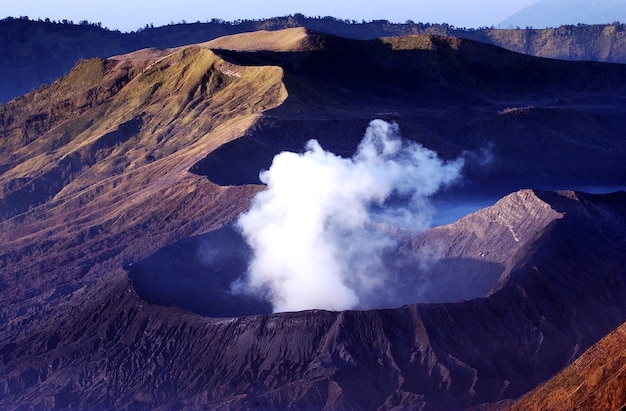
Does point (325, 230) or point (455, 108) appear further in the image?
point (455, 108)

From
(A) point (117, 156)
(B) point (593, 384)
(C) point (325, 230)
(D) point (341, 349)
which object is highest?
(B) point (593, 384)

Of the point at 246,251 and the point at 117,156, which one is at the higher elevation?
the point at 246,251

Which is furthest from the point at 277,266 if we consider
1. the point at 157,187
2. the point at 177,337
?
the point at 157,187

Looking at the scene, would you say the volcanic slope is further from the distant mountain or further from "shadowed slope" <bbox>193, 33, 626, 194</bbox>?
the distant mountain

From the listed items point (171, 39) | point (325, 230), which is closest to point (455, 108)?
point (325, 230)

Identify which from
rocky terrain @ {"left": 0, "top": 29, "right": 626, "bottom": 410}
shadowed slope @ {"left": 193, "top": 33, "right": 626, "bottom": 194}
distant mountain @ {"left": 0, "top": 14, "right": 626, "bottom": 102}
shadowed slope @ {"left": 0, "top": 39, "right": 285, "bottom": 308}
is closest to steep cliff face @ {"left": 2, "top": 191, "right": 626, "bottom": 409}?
rocky terrain @ {"left": 0, "top": 29, "right": 626, "bottom": 410}

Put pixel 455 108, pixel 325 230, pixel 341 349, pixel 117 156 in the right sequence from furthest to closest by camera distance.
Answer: pixel 455 108 → pixel 117 156 → pixel 325 230 → pixel 341 349

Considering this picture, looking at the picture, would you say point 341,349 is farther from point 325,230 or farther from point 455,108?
point 455,108
